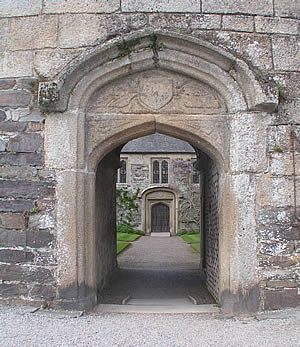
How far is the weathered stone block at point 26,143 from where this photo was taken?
3.91 meters

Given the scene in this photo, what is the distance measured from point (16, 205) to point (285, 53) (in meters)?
3.60

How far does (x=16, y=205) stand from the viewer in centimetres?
387

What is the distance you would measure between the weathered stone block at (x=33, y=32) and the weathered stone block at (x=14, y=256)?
7.86 feet

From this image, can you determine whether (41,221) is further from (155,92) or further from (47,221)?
(155,92)

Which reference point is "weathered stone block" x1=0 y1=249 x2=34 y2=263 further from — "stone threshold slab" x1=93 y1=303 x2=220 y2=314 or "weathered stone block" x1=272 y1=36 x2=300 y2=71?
"weathered stone block" x1=272 y1=36 x2=300 y2=71

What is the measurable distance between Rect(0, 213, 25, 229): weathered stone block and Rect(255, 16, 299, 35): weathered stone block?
3528 millimetres

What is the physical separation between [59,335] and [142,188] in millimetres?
17317

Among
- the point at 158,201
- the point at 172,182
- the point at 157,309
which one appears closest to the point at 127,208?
the point at 158,201

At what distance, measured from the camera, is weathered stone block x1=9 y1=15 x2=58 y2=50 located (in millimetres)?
3980

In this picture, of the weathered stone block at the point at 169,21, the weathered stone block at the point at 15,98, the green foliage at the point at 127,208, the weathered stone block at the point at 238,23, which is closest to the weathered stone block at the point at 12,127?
the weathered stone block at the point at 15,98

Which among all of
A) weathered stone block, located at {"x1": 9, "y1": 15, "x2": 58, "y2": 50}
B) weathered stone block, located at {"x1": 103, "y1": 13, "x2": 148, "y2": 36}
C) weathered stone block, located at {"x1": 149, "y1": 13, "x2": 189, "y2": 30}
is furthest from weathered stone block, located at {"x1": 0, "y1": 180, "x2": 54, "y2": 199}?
weathered stone block, located at {"x1": 149, "y1": 13, "x2": 189, "y2": 30}

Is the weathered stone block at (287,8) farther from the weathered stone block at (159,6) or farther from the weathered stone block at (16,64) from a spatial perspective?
the weathered stone block at (16,64)

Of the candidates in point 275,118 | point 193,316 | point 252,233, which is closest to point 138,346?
point 193,316

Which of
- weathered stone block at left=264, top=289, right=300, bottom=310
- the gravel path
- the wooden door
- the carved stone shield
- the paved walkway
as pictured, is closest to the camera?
the gravel path
